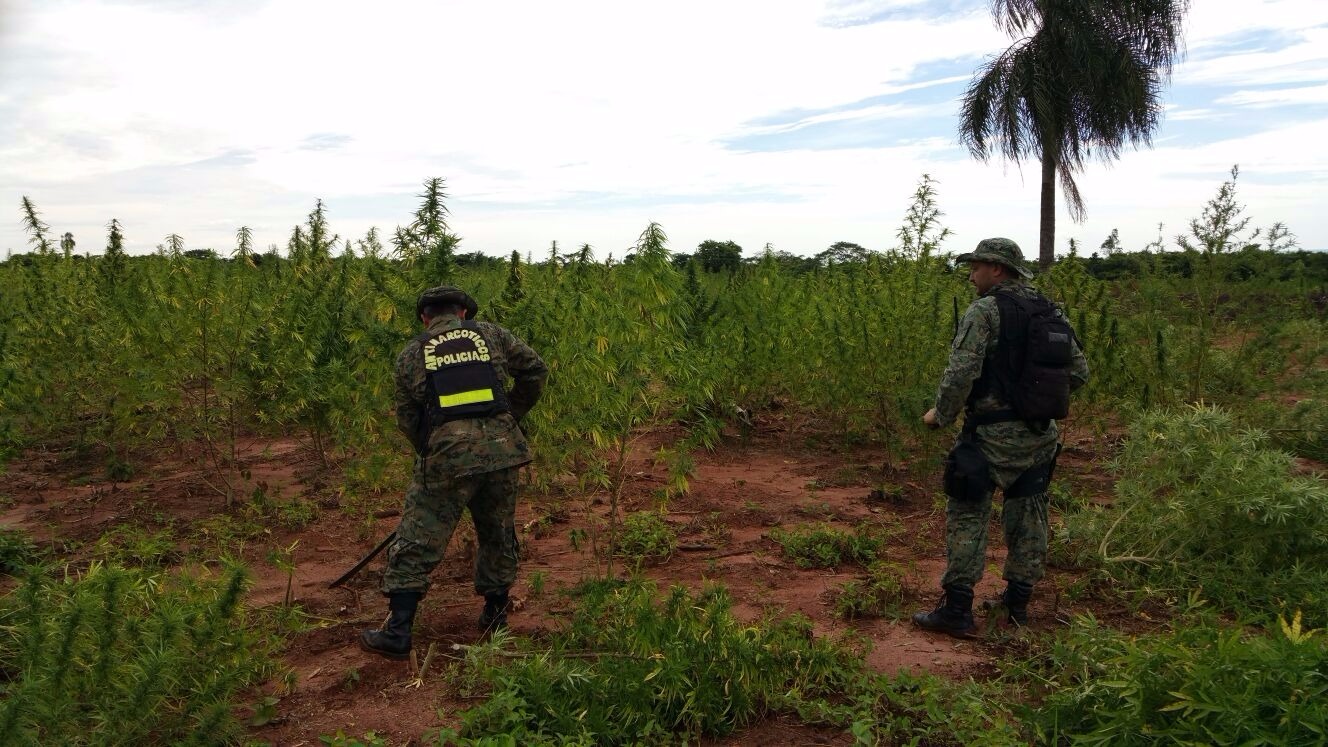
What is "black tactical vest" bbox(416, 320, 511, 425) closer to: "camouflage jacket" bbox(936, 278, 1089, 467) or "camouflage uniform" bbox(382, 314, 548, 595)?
"camouflage uniform" bbox(382, 314, 548, 595)

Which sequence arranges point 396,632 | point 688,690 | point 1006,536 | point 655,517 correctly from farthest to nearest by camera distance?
point 655,517
point 1006,536
point 396,632
point 688,690

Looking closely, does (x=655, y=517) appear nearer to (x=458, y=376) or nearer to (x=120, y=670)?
(x=458, y=376)

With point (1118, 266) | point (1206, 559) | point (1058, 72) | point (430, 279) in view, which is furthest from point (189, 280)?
point (1058, 72)

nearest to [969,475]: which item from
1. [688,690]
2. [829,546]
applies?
[829,546]

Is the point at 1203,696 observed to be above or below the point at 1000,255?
below

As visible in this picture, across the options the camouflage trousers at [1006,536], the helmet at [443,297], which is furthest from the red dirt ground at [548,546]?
the helmet at [443,297]

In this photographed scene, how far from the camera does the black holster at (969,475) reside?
4.55m

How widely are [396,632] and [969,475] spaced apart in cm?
299

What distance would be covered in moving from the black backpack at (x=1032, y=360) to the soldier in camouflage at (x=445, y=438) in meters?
2.51

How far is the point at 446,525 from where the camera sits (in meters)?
4.39

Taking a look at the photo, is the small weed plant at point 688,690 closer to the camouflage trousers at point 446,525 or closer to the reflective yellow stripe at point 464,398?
the camouflage trousers at point 446,525

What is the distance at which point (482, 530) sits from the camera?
4.63 metres

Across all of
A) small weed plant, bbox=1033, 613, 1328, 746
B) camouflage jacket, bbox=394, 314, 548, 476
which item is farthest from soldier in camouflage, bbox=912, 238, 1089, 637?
camouflage jacket, bbox=394, 314, 548, 476

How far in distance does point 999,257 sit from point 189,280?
5733 millimetres
